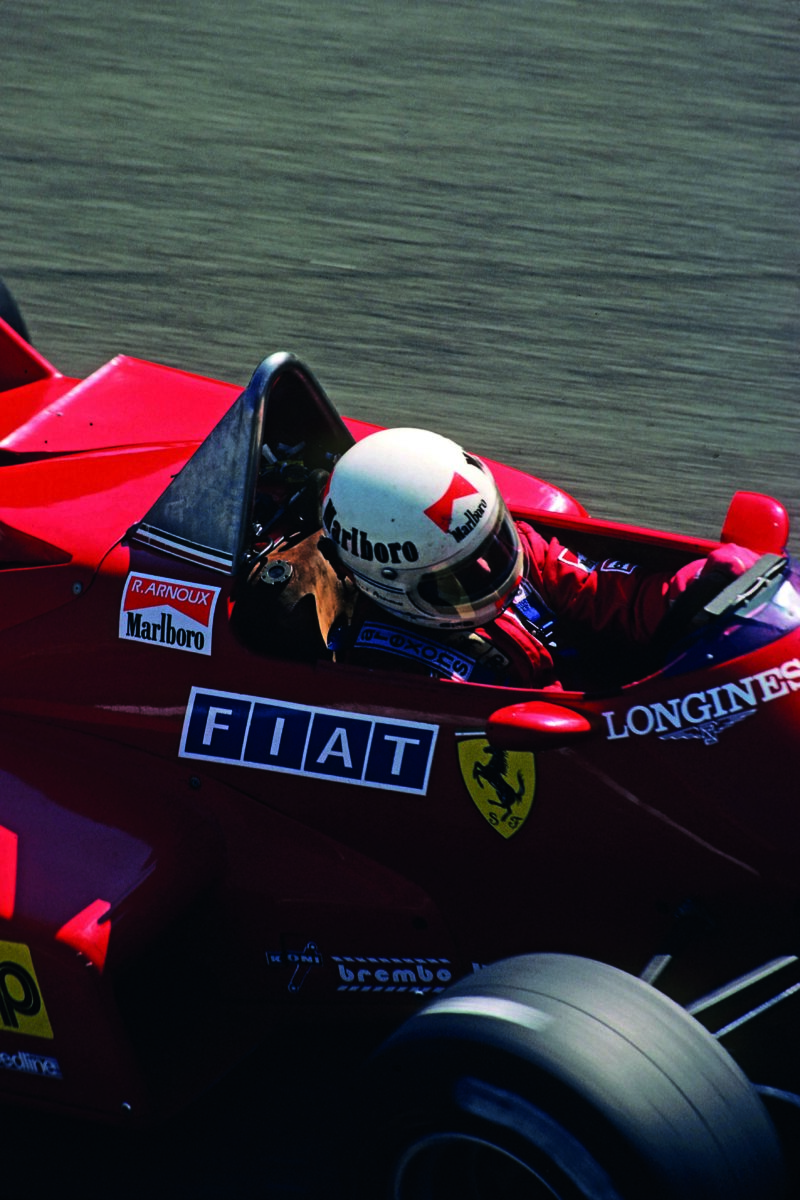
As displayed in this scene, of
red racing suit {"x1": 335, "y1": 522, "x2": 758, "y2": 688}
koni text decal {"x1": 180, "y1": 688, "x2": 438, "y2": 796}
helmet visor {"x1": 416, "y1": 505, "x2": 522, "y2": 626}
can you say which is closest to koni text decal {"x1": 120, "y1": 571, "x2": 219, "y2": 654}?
koni text decal {"x1": 180, "y1": 688, "x2": 438, "y2": 796}

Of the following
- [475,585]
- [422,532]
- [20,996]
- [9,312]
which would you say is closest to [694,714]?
[475,585]

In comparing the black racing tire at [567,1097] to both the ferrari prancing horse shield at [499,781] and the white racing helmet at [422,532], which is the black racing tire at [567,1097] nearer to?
the ferrari prancing horse shield at [499,781]

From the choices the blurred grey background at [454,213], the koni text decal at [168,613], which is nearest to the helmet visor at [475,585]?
the koni text decal at [168,613]

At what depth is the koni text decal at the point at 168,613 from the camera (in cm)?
335

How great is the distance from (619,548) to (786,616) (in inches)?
28.6

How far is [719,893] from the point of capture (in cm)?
314

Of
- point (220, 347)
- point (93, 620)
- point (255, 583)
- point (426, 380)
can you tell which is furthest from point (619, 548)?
point (220, 347)

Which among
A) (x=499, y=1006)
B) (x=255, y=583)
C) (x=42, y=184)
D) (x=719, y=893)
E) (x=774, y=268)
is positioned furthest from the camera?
(x=42, y=184)

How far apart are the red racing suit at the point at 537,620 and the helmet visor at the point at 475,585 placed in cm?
12

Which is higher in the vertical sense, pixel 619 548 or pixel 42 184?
pixel 42 184

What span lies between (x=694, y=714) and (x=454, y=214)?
4.66 m

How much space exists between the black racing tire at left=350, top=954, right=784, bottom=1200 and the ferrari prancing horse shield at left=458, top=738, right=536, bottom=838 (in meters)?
0.40

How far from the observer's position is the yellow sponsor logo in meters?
3.14

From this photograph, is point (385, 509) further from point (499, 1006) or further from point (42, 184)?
point (42, 184)
